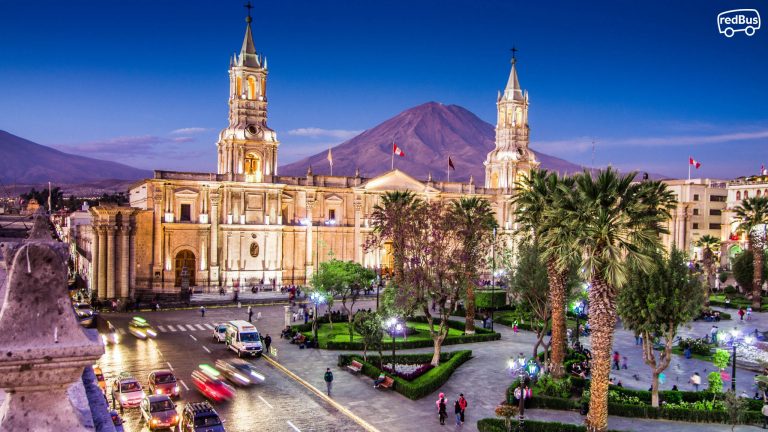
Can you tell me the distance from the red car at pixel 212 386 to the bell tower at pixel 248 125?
127 feet

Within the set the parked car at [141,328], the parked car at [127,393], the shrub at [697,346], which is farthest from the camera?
the parked car at [141,328]

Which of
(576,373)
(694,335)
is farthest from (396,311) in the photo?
(694,335)

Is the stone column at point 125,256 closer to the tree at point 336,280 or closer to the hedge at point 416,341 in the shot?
the tree at point 336,280

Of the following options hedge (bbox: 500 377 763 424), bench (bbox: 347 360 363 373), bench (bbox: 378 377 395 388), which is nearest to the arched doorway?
bench (bbox: 347 360 363 373)

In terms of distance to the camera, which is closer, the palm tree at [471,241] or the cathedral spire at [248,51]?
the palm tree at [471,241]

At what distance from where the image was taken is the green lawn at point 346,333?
41.9 metres

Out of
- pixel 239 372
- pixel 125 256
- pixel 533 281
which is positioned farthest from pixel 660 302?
pixel 125 256

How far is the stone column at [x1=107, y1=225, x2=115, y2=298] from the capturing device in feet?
181

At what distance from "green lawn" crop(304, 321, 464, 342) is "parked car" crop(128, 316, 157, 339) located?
36.3 feet

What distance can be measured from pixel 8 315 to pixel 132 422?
22934 millimetres

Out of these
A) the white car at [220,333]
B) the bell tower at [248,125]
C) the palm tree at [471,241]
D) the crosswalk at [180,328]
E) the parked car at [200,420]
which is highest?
the bell tower at [248,125]

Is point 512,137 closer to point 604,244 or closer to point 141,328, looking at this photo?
point 141,328

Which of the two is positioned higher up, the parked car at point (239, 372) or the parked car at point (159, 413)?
the parked car at point (159, 413)

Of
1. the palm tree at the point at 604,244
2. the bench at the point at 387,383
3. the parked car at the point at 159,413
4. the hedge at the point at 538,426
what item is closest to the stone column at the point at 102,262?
the parked car at the point at 159,413
